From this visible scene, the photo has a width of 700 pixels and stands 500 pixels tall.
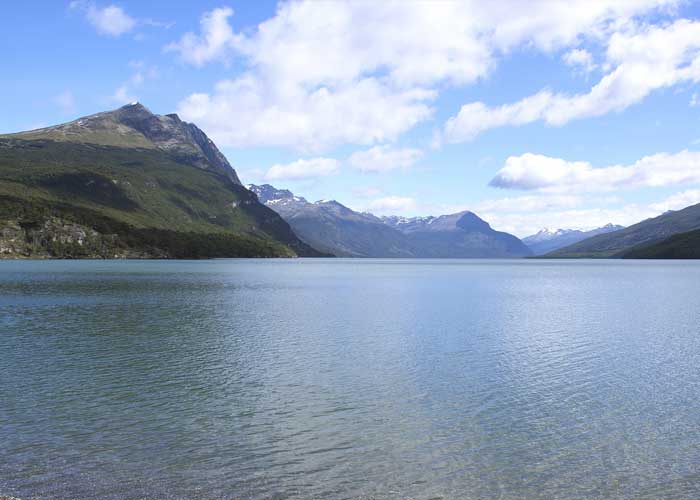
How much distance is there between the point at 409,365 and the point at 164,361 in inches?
807

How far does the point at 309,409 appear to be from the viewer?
3203 centimetres

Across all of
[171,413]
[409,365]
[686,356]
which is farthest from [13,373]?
[686,356]

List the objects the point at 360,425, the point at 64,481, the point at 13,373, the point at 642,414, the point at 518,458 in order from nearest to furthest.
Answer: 1. the point at 64,481
2. the point at 518,458
3. the point at 360,425
4. the point at 642,414
5. the point at 13,373

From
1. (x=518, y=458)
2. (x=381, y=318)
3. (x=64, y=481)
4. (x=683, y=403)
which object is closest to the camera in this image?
(x=64, y=481)

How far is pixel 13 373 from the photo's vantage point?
129ft

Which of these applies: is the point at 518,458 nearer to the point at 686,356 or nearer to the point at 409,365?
the point at 409,365

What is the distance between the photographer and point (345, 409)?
3225cm

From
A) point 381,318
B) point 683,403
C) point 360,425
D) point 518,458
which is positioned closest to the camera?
point 518,458

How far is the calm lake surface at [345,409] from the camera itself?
72.0 ft

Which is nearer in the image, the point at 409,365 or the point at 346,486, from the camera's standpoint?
the point at 346,486

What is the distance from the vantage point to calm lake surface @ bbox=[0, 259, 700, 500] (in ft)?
72.0

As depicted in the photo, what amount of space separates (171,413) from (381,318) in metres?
47.7

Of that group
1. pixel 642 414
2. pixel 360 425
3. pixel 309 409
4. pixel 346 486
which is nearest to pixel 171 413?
pixel 309 409

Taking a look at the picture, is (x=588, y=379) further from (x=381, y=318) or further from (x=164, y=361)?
(x=381, y=318)
